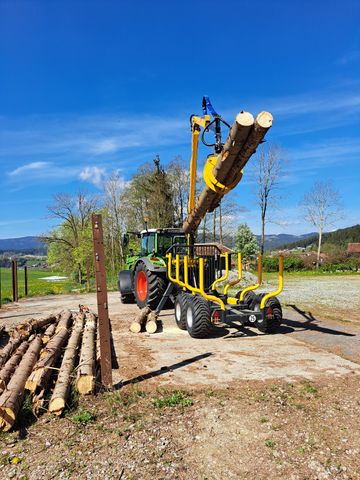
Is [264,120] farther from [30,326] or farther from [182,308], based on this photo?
[30,326]

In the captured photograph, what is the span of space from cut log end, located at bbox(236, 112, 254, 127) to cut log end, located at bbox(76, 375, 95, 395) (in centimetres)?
379

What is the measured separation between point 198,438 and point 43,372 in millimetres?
2311

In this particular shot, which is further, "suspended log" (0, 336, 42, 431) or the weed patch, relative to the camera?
the weed patch

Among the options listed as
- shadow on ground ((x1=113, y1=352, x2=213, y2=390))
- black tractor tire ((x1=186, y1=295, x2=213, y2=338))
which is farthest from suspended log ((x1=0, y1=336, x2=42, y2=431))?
black tractor tire ((x1=186, y1=295, x2=213, y2=338))

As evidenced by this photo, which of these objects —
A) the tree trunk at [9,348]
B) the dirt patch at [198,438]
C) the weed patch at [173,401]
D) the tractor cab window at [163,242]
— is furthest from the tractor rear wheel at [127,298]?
the weed patch at [173,401]

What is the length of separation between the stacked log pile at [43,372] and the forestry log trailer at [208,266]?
2.26 meters

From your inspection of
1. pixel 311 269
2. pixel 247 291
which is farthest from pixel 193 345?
pixel 311 269

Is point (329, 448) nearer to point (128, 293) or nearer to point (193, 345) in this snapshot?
point (193, 345)

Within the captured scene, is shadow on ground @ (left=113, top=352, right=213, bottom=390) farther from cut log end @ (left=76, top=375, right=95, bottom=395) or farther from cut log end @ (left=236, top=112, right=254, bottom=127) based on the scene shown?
cut log end @ (left=236, top=112, right=254, bottom=127)

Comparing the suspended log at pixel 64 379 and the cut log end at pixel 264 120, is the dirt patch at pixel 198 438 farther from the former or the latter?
the cut log end at pixel 264 120

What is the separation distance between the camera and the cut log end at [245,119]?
5.02 m

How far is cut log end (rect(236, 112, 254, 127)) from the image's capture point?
5.02 metres

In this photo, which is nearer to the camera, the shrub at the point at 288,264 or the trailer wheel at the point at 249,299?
the trailer wheel at the point at 249,299

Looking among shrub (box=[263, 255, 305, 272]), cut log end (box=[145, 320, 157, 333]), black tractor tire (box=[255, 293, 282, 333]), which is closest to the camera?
black tractor tire (box=[255, 293, 282, 333])
